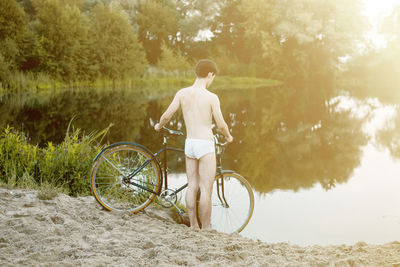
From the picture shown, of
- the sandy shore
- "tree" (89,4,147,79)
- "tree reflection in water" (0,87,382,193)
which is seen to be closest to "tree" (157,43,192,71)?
"tree" (89,4,147,79)

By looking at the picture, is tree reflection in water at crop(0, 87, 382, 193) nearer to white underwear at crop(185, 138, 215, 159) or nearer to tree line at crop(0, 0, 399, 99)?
white underwear at crop(185, 138, 215, 159)

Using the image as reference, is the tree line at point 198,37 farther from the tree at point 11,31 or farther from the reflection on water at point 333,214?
the reflection on water at point 333,214

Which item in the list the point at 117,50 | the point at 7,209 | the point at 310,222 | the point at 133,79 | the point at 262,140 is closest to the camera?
Answer: the point at 7,209

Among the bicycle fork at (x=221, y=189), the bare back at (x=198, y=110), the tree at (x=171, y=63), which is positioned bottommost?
the bicycle fork at (x=221, y=189)

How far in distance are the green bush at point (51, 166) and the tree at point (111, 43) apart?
25.0 metres

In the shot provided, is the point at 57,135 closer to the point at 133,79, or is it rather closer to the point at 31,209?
the point at 31,209

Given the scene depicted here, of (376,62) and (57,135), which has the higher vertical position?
(376,62)

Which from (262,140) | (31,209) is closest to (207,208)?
(31,209)

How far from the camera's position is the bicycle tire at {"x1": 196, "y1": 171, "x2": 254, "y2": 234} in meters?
4.87

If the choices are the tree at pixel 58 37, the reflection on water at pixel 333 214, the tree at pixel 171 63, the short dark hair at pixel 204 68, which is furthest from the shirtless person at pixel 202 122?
the tree at pixel 171 63

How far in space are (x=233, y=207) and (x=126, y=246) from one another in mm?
1523

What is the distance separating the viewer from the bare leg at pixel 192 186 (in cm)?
453

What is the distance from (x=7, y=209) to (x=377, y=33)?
132 feet

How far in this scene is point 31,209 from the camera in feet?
14.8
